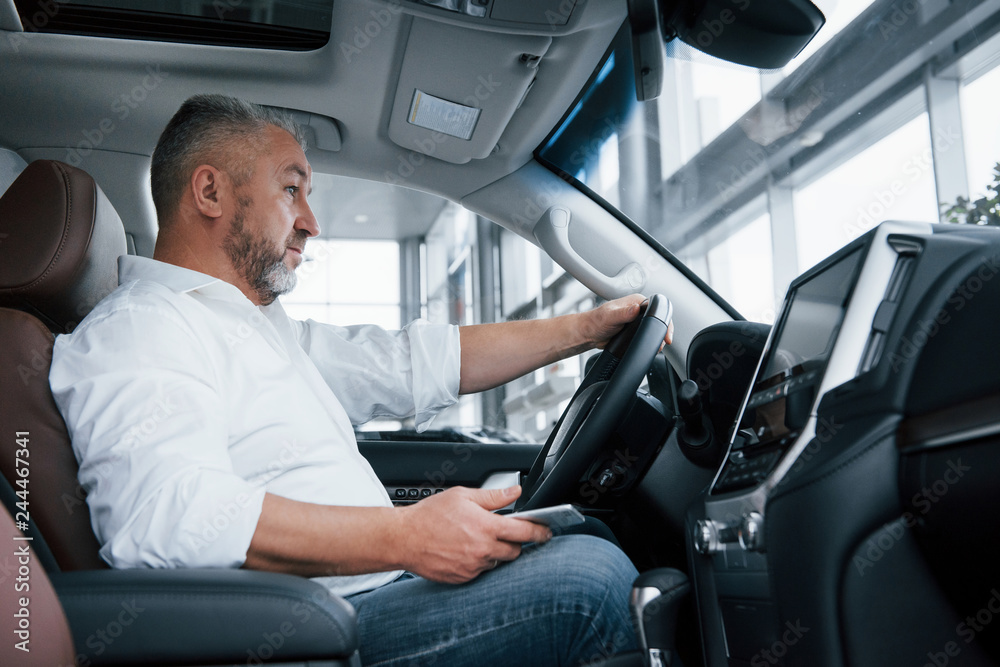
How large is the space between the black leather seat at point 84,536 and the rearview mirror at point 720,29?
79 centimetres

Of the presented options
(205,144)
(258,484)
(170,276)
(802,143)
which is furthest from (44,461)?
(802,143)

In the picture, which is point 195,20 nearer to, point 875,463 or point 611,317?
point 611,317

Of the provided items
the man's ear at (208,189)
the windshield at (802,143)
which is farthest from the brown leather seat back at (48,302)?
the windshield at (802,143)

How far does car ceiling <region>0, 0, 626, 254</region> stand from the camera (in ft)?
4.91

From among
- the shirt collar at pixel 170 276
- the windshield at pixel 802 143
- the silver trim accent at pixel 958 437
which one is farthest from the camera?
the windshield at pixel 802 143

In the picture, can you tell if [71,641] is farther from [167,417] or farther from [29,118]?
[29,118]

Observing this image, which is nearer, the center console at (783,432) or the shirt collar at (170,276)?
the center console at (783,432)

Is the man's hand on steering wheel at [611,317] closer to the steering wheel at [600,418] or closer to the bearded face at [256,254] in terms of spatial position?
the steering wheel at [600,418]

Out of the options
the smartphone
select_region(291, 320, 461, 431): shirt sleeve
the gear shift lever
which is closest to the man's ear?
select_region(291, 320, 461, 431): shirt sleeve

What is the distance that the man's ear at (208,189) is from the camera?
1417mm

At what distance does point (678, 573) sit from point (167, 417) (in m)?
0.65

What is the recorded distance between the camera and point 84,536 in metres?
0.97

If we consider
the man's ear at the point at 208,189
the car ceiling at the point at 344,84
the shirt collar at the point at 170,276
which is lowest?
the shirt collar at the point at 170,276

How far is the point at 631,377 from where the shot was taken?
116cm
